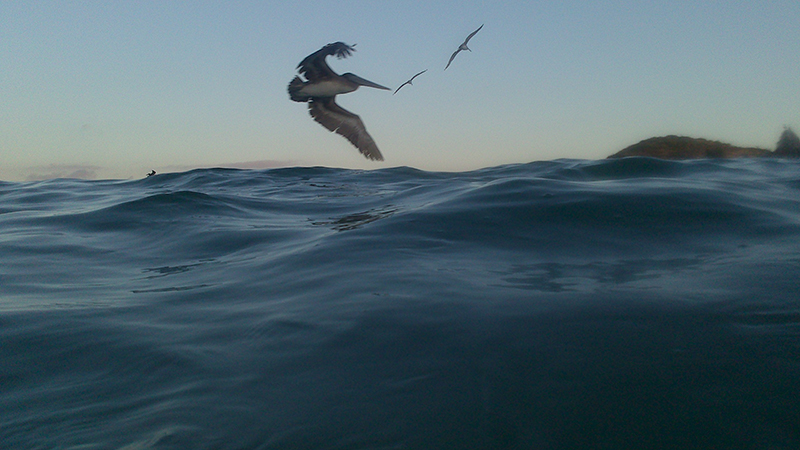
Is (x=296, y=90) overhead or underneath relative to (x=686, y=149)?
overhead

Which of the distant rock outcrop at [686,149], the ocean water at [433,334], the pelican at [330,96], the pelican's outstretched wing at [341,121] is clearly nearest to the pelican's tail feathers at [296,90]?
the pelican at [330,96]

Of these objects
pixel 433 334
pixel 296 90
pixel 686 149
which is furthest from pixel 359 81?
pixel 686 149

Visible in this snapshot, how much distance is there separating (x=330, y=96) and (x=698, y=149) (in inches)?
393

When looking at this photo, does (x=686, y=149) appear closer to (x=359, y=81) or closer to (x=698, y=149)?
(x=698, y=149)

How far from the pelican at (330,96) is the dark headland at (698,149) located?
8.58 metres

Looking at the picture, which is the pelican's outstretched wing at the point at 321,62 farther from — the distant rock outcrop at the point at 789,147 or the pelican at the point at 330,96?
the distant rock outcrop at the point at 789,147

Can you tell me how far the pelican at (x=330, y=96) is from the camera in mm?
9406

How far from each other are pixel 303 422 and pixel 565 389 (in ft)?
3.46

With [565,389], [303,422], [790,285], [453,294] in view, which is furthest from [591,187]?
[303,422]

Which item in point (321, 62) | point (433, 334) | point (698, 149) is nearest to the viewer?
point (433, 334)

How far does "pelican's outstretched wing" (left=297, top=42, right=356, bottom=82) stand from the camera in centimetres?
855

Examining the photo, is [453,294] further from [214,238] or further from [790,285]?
[214,238]

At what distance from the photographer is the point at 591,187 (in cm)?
709

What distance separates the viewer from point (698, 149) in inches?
567
